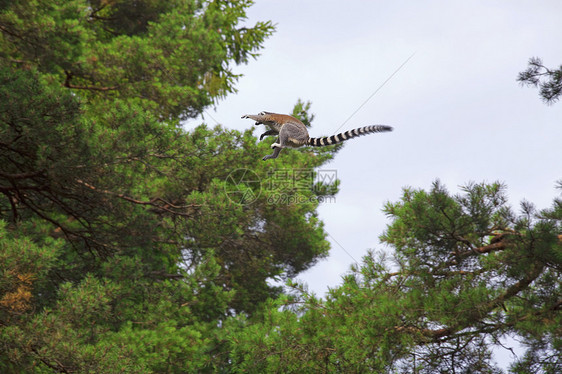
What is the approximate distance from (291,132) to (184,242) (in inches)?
321

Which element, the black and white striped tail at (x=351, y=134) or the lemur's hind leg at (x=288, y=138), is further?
the lemur's hind leg at (x=288, y=138)

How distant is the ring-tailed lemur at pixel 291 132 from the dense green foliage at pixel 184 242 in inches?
76.9

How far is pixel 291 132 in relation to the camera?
5.09 meters

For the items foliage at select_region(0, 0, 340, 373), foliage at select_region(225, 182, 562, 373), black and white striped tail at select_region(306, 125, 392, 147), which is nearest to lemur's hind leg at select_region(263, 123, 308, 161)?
black and white striped tail at select_region(306, 125, 392, 147)

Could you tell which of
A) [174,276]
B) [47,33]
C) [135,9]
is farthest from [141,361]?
[135,9]

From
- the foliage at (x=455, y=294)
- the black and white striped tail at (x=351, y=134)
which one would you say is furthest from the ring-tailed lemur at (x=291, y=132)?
the foliage at (x=455, y=294)

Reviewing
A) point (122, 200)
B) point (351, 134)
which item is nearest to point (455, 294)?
point (351, 134)

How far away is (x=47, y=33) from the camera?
32.2 feet

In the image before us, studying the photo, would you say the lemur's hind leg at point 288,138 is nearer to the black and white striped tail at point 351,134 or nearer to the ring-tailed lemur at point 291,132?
the ring-tailed lemur at point 291,132

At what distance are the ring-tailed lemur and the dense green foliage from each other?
6.41 feet

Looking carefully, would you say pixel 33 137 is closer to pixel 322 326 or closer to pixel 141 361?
pixel 141 361

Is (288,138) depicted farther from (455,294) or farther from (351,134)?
(455,294)

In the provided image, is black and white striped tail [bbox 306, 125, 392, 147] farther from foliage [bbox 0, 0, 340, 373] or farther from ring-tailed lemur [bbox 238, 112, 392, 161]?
foliage [bbox 0, 0, 340, 373]

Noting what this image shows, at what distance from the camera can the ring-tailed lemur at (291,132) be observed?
15.9 ft
